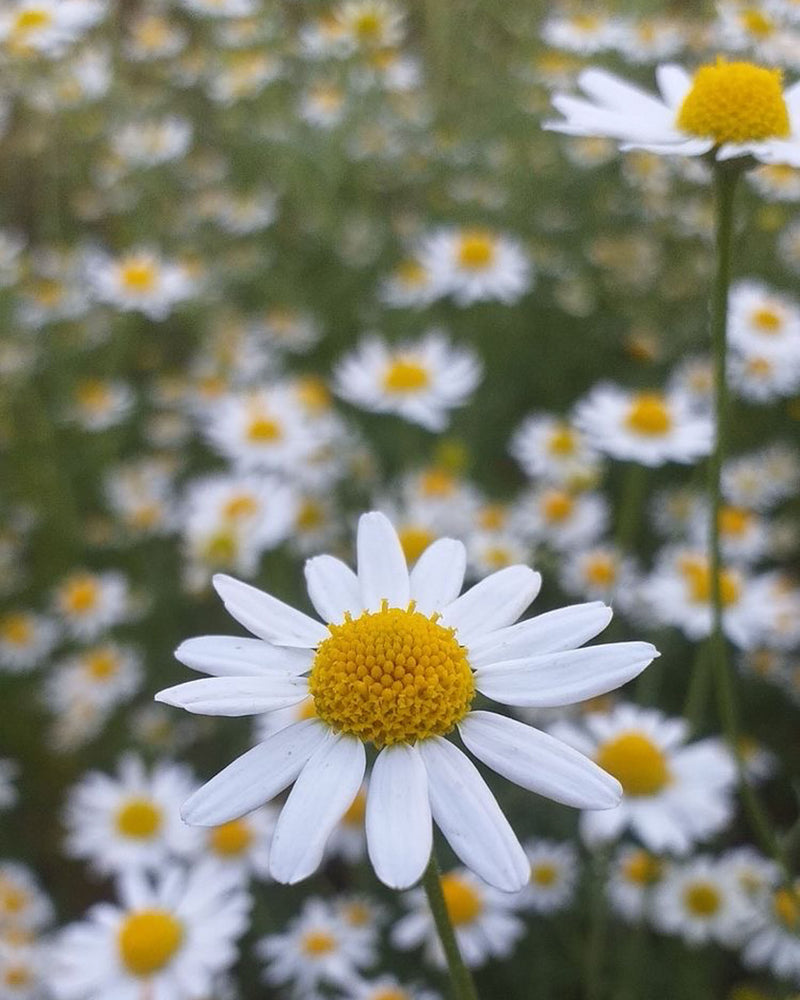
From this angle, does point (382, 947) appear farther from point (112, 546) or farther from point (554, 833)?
point (112, 546)

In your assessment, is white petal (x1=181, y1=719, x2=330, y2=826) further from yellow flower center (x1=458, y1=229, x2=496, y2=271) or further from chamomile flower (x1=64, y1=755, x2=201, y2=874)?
yellow flower center (x1=458, y1=229, x2=496, y2=271)

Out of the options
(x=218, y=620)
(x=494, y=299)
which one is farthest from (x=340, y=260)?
(x=218, y=620)

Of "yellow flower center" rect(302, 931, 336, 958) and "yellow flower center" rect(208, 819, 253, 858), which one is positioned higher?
"yellow flower center" rect(208, 819, 253, 858)

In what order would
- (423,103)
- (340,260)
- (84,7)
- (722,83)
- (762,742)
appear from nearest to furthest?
(722,83) → (762,742) → (84,7) → (340,260) → (423,103)

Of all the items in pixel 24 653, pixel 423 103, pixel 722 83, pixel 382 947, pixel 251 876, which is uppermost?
pixel 722 83

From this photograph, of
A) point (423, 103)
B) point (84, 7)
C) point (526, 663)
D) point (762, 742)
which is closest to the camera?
point (526, 663)

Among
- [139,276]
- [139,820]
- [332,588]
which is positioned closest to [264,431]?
[139,276]

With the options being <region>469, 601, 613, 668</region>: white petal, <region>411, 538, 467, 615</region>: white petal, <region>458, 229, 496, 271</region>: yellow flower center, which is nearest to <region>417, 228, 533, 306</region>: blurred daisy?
<region>458, 229, 496, 271</region>: yellow flower center

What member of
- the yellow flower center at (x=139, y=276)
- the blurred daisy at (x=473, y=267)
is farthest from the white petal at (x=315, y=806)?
the yellow flower center at (x=139, y=276)

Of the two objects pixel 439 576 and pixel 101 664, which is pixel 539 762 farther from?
pixel 101 664
